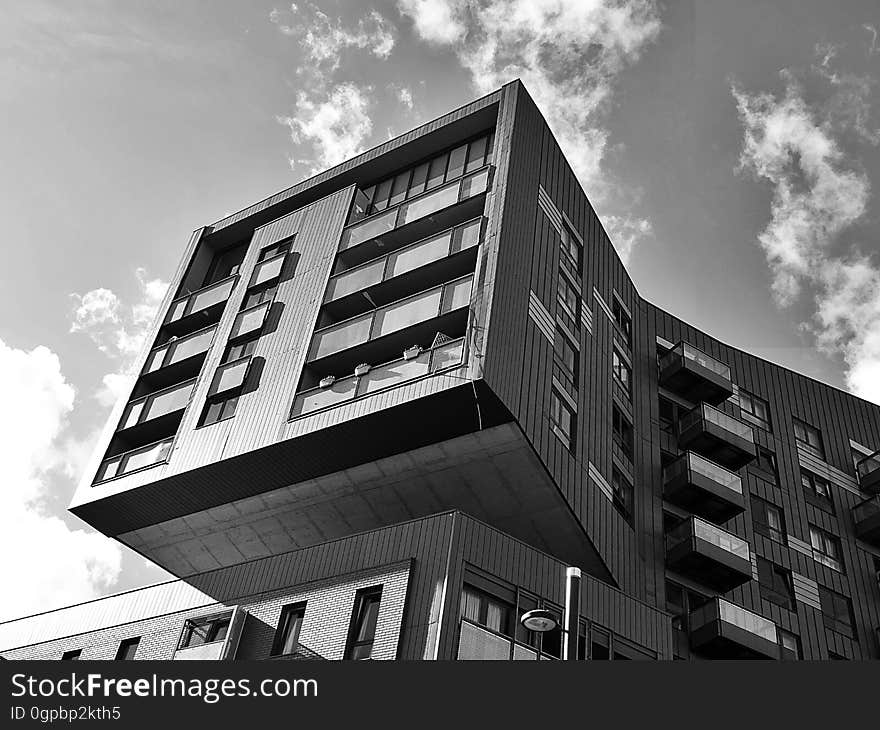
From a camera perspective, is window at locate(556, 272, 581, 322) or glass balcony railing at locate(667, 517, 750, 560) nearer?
glass balcony railing at locate(667, 517, 750, 560)

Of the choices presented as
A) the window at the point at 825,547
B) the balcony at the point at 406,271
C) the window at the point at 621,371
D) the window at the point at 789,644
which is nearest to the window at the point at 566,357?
the balcony at the point at 406,271

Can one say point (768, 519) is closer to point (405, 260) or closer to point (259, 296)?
point (405, 260)

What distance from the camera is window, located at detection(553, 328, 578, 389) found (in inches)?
1423

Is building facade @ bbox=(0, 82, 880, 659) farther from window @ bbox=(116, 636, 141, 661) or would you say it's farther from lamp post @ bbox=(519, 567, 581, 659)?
lamp post @ bbox=(519, 567, 581, 659)

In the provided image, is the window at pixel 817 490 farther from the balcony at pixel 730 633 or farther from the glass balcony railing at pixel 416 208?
the glass balcony railing at pixel 416 208

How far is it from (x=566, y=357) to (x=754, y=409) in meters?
15.0

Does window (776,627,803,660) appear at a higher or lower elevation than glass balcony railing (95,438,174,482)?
lower

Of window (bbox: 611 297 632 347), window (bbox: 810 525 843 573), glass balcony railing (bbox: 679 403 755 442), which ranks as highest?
window (bbox: 611 297 632 347)

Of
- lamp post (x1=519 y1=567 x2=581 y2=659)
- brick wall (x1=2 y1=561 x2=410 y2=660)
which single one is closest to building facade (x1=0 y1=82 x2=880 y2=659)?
brick wall (x1=2 y1=561 x2=410 y2=660)

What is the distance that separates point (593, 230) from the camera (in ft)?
147

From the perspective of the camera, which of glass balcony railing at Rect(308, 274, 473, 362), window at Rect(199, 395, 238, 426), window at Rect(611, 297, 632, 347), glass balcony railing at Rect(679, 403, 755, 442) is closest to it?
glass balcony railing at Rect(308, 274, 473, 362)

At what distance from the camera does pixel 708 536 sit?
3766cm

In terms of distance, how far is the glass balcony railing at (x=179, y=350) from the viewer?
42062 mm

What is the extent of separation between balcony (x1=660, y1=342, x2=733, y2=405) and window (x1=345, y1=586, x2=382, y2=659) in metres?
22.5
